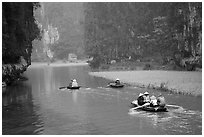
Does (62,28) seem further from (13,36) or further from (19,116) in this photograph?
(19,116)

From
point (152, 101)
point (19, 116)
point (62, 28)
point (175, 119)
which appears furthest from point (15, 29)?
point (62, 28)

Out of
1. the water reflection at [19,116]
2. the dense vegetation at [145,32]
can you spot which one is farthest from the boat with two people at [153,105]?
the dense vegetation at [145,32]

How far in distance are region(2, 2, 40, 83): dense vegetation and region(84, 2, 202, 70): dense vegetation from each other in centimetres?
2411

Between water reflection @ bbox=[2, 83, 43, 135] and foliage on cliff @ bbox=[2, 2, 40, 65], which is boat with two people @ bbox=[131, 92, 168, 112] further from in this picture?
foliage on cliff @ bbox=[2, 2, 40, 65]

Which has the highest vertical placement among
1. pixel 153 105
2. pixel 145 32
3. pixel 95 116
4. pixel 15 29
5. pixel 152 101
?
pixel 145 32

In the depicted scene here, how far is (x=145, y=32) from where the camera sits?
81.9 m

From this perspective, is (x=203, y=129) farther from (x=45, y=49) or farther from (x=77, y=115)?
(x=45, y=49)

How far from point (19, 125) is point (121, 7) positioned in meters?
76.6

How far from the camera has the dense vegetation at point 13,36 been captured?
103 ft

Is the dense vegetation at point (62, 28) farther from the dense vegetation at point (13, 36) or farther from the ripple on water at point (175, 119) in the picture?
the ripple on water at point (175, 119)

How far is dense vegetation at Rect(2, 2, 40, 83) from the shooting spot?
31.2 meters

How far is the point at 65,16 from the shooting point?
166375 mm

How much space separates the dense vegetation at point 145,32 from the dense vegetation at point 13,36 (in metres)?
24.1

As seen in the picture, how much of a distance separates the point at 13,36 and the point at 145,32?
52.0 metres
